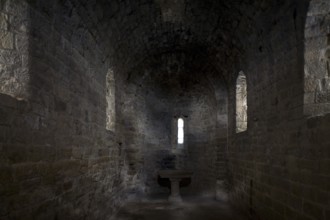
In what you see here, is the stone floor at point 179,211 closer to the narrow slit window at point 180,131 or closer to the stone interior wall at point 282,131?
the stone interior wall at point 282,131

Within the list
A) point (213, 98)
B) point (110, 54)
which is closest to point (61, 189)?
point (110, 54)

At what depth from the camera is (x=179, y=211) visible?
7500 mm

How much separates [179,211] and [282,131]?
402 cm

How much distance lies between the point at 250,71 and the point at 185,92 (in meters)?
4.68

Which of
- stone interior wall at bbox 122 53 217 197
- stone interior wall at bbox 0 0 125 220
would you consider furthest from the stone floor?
stone interior wall at bbox 0 0 125 220

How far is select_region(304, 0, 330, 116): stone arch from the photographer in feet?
12.1

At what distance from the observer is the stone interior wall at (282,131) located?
3529mm

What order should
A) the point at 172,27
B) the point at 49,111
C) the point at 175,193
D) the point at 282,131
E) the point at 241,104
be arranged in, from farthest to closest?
the point at 175,193
the point at 241,104
the point at 172,27
the point at 282,131
the point at 49,111

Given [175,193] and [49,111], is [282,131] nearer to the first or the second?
[49,111]

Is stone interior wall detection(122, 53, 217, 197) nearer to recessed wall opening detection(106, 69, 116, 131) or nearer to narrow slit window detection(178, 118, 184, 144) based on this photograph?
narrow slit window detection(178, 118, 184, 144)

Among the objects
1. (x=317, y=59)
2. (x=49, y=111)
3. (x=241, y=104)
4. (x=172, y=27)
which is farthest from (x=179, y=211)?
(x=317, y=59)

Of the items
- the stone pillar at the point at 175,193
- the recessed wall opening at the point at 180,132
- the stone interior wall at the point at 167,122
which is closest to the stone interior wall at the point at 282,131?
the stone pillar at the point at 175,193

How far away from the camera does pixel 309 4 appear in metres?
3.67

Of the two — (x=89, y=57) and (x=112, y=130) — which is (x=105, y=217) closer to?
(x=112, y=130)
